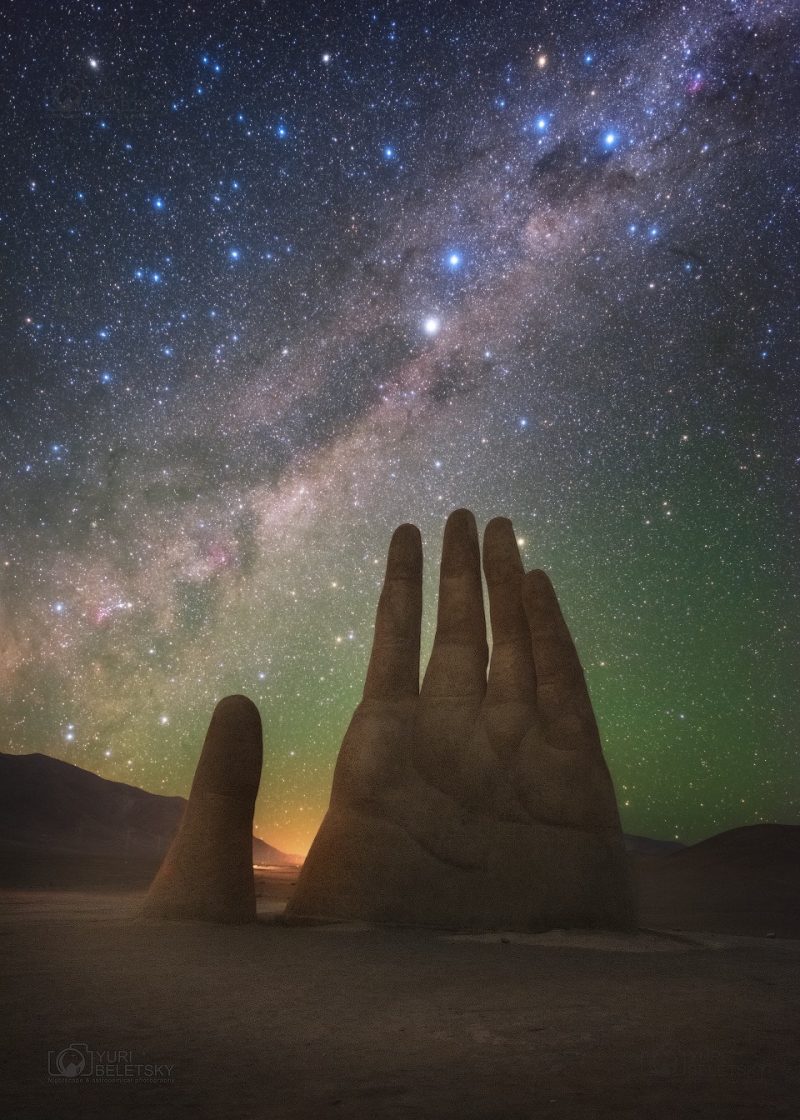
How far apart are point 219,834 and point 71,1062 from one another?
846cm

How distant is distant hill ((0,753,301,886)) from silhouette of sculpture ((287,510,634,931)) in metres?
23.0

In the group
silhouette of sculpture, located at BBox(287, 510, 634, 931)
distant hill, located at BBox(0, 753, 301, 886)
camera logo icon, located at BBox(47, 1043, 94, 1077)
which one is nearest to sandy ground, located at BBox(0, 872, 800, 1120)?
camera logo icon, located at BBox(47, 1043, 94, 1077)

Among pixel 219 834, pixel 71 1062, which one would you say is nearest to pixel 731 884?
pixel 219 834

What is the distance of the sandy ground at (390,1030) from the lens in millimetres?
4531

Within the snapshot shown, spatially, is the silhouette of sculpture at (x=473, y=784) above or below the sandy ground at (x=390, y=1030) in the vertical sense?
above

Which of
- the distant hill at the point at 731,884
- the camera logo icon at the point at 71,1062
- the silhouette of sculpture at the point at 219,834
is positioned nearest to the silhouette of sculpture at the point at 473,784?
the silhouette of sculpture at the point at 219,834

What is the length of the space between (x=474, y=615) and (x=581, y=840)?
5119 millimetres

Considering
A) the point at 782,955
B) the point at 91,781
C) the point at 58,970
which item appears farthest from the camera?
the point at 91,781

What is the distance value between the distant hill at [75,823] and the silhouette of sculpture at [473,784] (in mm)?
22964

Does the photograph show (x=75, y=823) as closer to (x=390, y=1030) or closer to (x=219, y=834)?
(x=219, y=834)

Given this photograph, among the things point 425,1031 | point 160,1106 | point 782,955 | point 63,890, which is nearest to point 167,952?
point 425,1031

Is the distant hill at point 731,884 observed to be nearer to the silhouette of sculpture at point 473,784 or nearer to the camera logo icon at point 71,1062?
the silhouette of sculpture at point 473,784

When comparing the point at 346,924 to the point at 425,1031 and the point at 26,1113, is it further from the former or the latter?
the point at 26,1113

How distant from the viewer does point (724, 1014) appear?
22.9 feet
